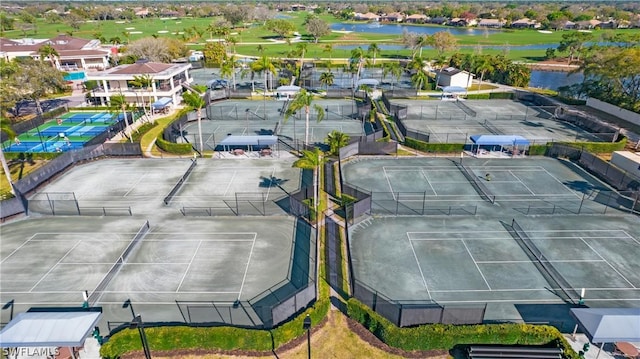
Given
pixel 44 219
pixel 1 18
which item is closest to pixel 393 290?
pixel 44 219

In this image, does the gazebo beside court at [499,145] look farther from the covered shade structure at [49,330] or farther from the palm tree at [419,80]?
the covered shade structure at [49,330]

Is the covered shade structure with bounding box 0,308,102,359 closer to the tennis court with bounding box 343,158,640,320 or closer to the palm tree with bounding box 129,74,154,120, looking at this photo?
the tennis court with bounding box 343,158,640,320

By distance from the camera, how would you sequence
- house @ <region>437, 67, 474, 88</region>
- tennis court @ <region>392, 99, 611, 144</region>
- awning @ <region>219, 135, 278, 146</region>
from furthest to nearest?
house @ <region>437, 67, 474, 88</region>, tennis court @ <region>392, 99, 611, 144</region>, awning @ <region>219, 135, 278, 146</region>

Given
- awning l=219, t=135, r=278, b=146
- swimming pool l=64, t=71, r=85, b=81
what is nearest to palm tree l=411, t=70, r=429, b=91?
awning l=219, t=135, r=278, b=146

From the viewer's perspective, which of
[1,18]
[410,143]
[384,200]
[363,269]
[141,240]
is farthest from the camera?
[1,18]

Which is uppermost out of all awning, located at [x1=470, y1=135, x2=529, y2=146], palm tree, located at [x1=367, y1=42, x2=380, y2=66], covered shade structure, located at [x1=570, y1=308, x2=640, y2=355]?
palm tree, located at [x1=367, y1=42, x2=380, y2=66]

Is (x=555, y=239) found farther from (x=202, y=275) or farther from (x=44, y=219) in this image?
(x=44, y=219)

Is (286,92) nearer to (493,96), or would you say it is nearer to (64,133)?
(64,133)
